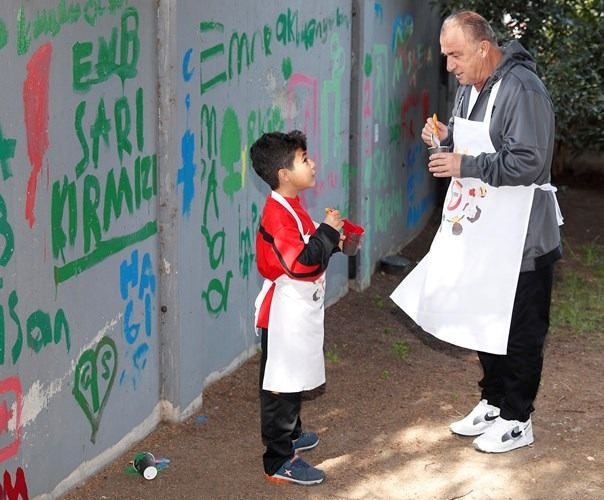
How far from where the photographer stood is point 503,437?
537 cm

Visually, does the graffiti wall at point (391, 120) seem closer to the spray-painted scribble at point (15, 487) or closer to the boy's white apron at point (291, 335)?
the boy's white apron at point (291, 335)

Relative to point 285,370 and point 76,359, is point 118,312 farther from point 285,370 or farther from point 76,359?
point 285,370

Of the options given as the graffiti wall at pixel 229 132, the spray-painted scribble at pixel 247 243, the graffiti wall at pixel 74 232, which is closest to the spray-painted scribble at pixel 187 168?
the graffiti wall at pixel 229 132

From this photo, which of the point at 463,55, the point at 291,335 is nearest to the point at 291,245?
the point at 291,335

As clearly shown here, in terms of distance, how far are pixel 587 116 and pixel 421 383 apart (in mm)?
4087

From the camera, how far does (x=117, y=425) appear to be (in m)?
5.14

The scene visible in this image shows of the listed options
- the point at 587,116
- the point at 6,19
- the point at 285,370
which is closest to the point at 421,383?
the point at 285,370

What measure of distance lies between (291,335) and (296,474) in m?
0.64

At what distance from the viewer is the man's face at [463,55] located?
5055mm

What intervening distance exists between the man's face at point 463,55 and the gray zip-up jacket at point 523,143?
0.07m

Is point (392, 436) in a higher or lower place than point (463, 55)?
lower

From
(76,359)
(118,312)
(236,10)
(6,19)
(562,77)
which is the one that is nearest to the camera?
(6,19)

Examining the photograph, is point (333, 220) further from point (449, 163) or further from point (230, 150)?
point (230, 150)

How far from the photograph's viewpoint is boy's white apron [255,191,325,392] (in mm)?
4773
